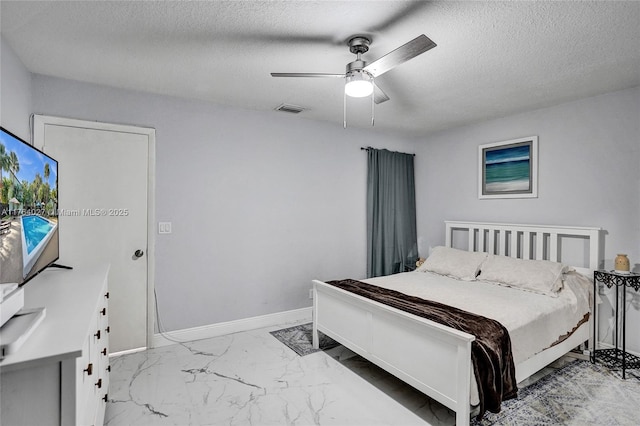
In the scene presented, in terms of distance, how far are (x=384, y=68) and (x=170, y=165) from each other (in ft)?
7.45

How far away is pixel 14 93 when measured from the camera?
7.64ft

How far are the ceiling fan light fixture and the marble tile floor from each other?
213 centimetres

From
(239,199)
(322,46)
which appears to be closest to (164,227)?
(239,199)

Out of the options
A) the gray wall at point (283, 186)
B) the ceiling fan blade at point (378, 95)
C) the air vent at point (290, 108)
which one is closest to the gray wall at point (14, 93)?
the gray wall at point (283, 186)

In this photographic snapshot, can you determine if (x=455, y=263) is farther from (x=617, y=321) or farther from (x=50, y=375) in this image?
(x=50, y=375)

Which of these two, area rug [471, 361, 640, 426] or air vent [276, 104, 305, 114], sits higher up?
air vent [276, 104, 305, 114]

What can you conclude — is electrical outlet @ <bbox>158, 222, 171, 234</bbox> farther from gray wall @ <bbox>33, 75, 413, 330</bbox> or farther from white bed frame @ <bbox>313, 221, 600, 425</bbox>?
white bed frame @ <bbox>313, 221, 600, 425</bbox>

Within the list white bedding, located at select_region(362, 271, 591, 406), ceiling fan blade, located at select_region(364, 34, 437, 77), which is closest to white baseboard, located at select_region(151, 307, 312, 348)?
white bedding, located at select_region(362, 271, 591, 406)

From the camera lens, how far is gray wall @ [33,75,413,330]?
324 cm

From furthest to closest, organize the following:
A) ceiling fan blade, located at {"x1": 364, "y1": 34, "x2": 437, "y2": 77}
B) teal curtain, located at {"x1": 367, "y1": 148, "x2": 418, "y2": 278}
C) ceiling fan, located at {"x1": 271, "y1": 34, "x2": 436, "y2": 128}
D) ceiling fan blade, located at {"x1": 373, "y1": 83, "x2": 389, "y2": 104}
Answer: teal curtain, located at {"x1": 367, "y1": 148, "x2": 418, "y2": 278} → ceiling fan blade, located at {"x1": 373, "y1": 83, "x2": 389, "y2": 104} → ceiling fan, located at {"x1": 271, "y1": 34, "x2": 436, "y2": 128} → ceiling fan blade, located at {"x1": 364, "y1": 34, "x2": 437, "y2": 77}

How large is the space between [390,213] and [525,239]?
169cm

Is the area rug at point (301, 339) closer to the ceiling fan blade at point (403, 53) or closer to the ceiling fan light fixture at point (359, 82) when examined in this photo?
the ceiling fan light fixture at point (359, 82)

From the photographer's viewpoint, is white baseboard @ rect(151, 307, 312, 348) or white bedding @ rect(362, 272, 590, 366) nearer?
white bedding @ rect(362, 272, 590, 366)

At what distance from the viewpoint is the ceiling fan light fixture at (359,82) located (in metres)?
2.10
